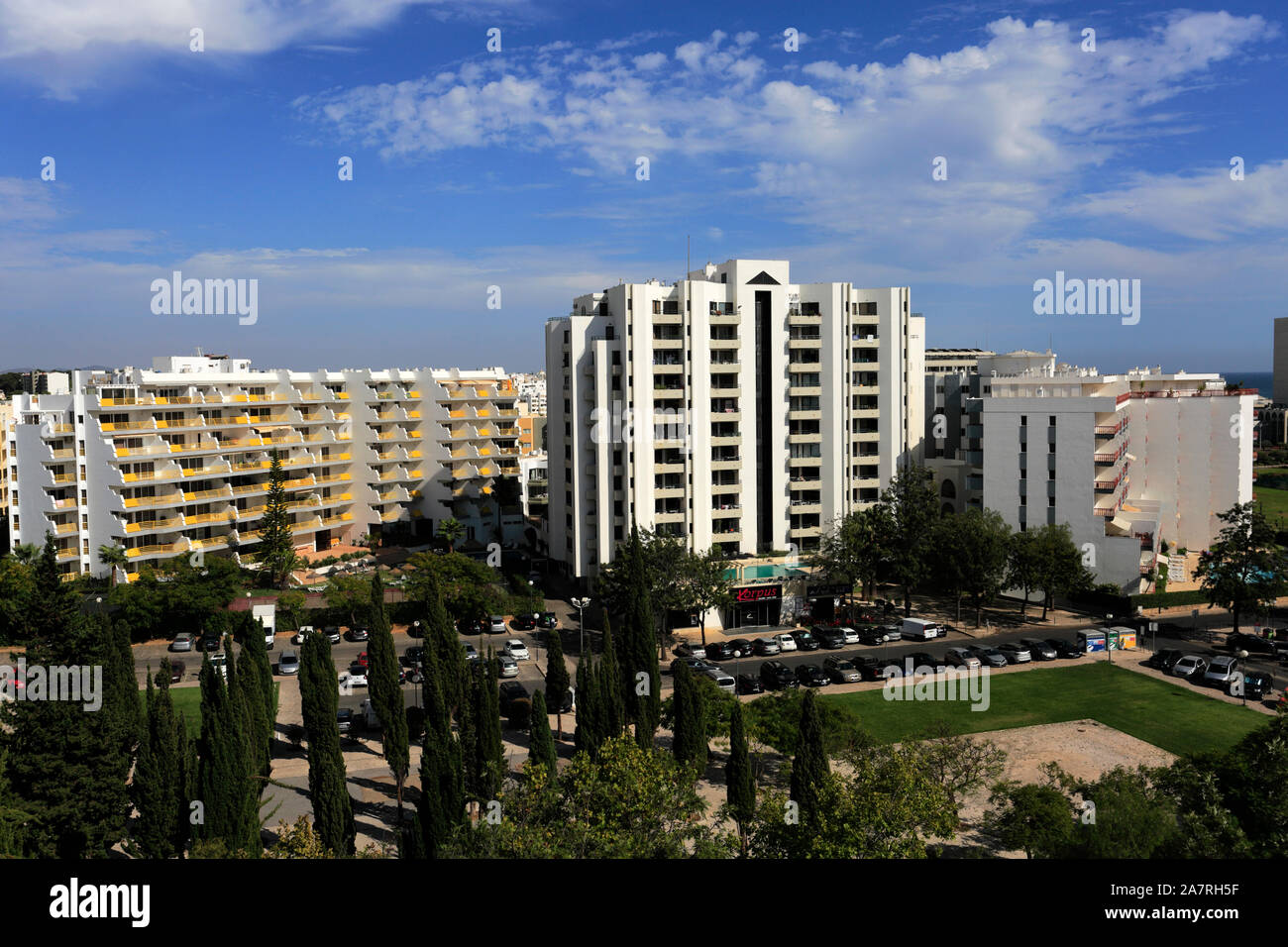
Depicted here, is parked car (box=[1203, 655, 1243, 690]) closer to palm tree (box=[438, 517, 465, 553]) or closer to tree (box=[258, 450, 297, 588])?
palm tree (box=[438, 517, 465, 553])

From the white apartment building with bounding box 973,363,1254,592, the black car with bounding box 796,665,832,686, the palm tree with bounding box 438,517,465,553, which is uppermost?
the white apartment building with bounding box 973,363,1254,592

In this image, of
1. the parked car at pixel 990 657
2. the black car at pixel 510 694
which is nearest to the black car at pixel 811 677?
the parked car at pixel 990 657

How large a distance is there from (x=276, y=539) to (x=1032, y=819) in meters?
42.7

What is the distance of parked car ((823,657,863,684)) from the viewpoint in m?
39.7

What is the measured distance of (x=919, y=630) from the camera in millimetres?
45781

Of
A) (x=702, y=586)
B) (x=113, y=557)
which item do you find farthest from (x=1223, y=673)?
(x=113, y=557)

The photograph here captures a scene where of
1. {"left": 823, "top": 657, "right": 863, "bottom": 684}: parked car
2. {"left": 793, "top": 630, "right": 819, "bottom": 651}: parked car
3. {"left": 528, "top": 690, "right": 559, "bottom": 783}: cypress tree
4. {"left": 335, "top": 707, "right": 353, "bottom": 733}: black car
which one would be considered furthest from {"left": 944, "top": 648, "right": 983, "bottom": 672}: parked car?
{"left": 335, "top": 707, "right": 353, "bottom": 733}: black car

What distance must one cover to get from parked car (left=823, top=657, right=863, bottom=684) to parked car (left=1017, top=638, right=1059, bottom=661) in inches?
330

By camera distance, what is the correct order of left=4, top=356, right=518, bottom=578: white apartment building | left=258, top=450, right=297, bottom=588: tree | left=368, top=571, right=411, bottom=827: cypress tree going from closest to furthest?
left=368, top=571, right=411, bottom=827: cypress tree
left=258, top=450, right=297, bottom=588: tree
left=4, top=356, right=518, bottom=578: white apartment building

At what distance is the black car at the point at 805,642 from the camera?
44594 millimetres

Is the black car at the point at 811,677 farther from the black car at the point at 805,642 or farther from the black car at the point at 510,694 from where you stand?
the black car at the point at 510,694

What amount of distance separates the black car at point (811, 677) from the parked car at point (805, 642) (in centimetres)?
446

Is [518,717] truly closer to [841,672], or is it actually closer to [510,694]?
[510,694]
